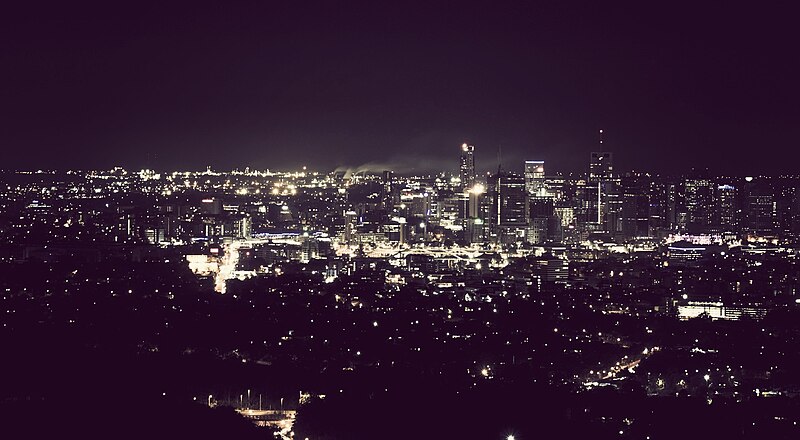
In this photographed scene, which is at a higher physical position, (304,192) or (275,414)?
(304,192)

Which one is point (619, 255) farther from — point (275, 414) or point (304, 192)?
point (275, 414)

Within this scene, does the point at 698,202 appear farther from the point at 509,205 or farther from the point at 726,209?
the point at 509,205

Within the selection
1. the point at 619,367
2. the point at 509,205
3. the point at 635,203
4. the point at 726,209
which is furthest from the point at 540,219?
the point at 619,367

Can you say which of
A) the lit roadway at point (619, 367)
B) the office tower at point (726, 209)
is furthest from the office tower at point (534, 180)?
the lit roadway at point (619, 367)

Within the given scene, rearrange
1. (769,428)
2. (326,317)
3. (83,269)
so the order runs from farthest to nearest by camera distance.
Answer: (83,269) < (326,317) < (769,428)

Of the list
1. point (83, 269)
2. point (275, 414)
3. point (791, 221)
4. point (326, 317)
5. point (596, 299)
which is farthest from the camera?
point (791, 221)

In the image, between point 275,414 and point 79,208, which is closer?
point 275,414

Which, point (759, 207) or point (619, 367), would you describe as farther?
point (759, 207)

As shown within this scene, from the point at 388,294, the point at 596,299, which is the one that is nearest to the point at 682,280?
the point at 596,299

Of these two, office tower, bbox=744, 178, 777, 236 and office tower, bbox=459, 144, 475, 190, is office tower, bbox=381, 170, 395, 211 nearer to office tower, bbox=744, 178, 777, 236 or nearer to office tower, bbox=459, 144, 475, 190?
office tower, bbox=459, 144, 475, 190
